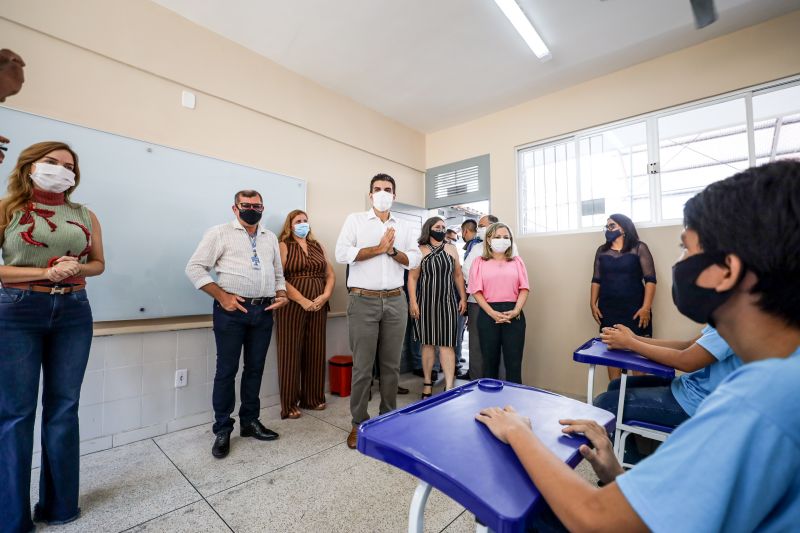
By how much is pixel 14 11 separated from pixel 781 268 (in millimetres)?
3351

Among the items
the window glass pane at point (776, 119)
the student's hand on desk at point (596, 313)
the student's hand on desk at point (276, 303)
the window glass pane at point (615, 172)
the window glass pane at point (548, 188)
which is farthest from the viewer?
the window glass pane at point (548, 188)

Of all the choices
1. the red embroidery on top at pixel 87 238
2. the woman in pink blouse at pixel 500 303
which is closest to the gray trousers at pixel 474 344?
the woman in pink blouse at pixel 500 303

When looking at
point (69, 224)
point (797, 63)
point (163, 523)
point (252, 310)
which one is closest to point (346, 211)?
point (252, 310)

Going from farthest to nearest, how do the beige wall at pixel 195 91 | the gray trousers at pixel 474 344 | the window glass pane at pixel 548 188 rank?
the window glass pane at pixel 548 188 < the gray trousers at pixel 474 344 < the beige wall at pixel 195 91

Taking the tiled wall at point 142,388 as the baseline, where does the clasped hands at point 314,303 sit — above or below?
above

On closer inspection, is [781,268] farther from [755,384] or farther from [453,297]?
[453,297]

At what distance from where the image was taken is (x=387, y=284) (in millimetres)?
2307

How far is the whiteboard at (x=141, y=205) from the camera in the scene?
213 centimetres

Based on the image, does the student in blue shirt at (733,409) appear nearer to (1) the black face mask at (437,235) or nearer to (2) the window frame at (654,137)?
(1) the black face mask at (437,235)

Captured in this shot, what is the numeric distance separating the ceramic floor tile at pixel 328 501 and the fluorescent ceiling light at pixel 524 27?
9.74 feet

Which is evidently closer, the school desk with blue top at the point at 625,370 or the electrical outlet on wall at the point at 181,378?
the school desk with blue top at the point at 625,370

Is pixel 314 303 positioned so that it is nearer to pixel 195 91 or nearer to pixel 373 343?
pixel 373 343

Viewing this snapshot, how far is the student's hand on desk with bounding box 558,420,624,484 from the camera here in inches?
30.8

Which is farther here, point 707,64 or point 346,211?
point 346,211
